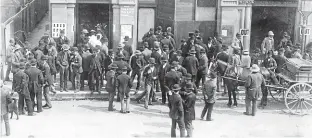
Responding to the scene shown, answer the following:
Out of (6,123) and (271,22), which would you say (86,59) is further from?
(271,22)

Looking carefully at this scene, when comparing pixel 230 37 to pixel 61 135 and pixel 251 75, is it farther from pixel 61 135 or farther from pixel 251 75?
pixel 61 135

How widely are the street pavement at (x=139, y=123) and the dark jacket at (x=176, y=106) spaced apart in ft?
3.68

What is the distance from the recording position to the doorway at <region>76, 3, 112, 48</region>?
70.7 feet

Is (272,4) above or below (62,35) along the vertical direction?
above

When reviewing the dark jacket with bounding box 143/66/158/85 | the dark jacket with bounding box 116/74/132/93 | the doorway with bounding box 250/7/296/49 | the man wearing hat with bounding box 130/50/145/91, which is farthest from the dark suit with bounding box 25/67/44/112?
the doorway with bounding box 250/7/296/49

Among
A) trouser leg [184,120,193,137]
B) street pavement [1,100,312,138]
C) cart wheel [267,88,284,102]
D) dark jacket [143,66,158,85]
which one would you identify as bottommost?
street pavement [1,100,312,138]

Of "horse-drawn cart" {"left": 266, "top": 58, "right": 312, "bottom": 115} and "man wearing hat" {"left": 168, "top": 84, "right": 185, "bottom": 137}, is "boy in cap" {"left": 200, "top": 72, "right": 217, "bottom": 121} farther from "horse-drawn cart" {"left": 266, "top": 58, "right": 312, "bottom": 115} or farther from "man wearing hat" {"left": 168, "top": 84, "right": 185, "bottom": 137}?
"horse-drawn cart" {"left": 266, "top": 58, "right": 312, "bottom": 115}

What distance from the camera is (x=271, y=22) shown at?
73.8 ft

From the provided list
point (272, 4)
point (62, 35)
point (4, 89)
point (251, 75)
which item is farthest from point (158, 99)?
point (272, 4)

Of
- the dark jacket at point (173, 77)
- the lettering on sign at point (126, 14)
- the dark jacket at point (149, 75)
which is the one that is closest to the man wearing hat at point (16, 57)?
the dark jacket at point (149, 75)

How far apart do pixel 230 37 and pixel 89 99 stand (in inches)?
285

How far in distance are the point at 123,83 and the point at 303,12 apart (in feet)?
33.2

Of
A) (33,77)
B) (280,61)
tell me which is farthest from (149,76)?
(280,61)

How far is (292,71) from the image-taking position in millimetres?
15391
